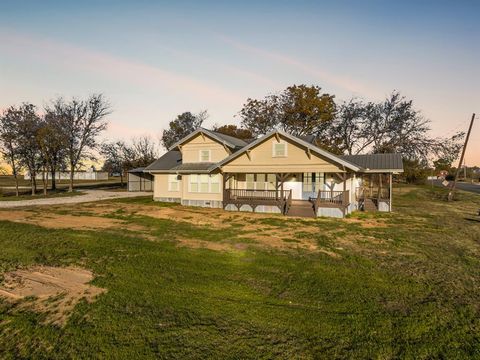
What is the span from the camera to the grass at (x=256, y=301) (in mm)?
4845

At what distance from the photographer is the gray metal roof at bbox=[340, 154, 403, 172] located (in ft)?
68.9

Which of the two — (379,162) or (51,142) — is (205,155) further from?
(51,142)

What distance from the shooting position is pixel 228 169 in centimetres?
2255

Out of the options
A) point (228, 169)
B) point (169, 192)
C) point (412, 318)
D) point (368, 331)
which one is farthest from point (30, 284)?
point (169, 192)

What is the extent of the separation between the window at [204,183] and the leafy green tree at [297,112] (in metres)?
25.6

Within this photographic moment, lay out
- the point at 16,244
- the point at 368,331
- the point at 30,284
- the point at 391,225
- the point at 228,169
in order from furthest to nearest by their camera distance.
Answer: the point at 228,169 < the point at 391,225 < the point at 16,244 < the point at 30,284 < the point at 368,331

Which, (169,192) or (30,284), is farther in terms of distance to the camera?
(169,192)

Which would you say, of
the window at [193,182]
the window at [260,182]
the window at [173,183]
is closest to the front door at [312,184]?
the window at [260,182]

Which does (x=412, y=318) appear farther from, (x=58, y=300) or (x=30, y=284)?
(x=30, y=284)

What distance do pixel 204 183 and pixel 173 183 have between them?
434cm

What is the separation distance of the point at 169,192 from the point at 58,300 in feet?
70.1

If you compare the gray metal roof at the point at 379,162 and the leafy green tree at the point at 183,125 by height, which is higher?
the leafy green tree at the point at 183,125

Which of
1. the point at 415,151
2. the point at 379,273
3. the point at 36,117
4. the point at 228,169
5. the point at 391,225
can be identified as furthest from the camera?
the point at 415,151

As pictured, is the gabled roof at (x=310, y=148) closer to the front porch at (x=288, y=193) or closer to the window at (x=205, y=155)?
the front porch at (x=288, y=193)
